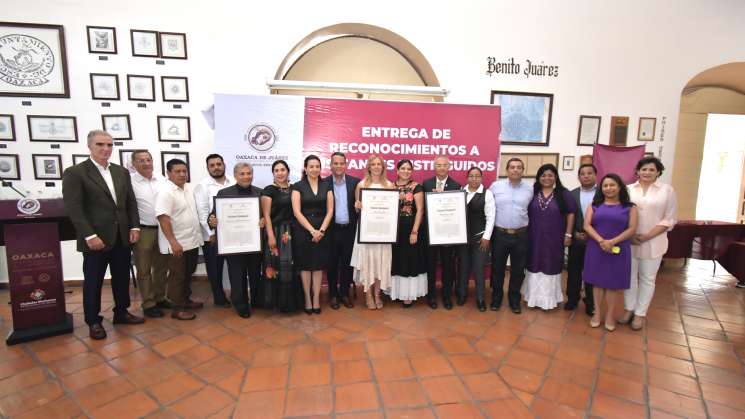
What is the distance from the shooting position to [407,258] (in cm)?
337

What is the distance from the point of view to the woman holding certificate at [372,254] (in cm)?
325

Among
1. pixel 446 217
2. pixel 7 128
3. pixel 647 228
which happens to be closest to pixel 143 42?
pixel 7 128

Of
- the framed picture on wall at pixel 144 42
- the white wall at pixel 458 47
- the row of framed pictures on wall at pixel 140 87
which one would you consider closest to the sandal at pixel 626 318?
the white wall at pixel 458 47

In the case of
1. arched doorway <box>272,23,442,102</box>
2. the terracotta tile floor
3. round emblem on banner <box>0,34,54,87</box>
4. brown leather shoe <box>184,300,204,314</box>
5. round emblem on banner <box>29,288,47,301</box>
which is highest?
arched doorway <box>272,23,442,102</box>

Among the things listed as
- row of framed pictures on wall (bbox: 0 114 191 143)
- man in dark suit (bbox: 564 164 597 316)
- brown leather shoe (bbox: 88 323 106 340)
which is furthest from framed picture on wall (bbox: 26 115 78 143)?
man in dark suit (bbox: 564 164 597 316)

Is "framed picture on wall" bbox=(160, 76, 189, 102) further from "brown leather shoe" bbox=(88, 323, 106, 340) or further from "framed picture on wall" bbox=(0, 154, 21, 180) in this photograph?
"brown leather shoe" bbox=(88, 323, 106, 340)

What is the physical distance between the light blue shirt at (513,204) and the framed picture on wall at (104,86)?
14.1 feet

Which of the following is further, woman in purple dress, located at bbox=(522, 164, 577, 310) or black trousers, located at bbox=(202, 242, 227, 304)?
black trousers, located at bbox=(202, 242, 227, 304)

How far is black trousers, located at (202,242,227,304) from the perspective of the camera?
3.46 metres

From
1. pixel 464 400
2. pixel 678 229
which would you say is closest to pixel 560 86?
pixel 678 229

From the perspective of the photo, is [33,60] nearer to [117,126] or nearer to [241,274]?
[117,126]

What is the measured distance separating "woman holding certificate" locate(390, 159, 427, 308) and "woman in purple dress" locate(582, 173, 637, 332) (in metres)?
1.44

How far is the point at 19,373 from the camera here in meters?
2.36

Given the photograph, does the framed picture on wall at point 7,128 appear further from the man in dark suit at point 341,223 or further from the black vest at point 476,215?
the black vest at point 476,215
